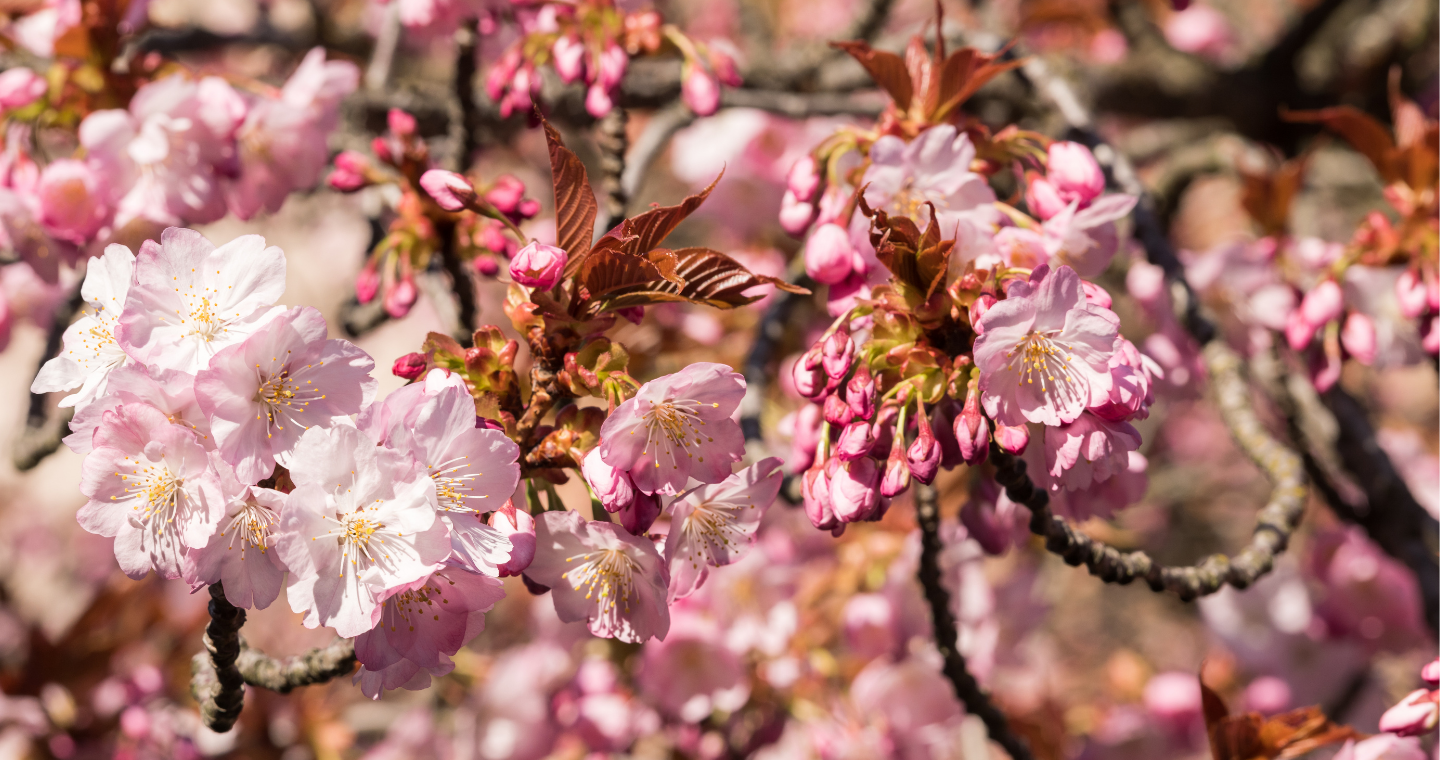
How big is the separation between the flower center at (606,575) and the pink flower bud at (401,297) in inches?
24.4

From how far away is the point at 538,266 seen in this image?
94 cm

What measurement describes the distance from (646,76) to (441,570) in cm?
166

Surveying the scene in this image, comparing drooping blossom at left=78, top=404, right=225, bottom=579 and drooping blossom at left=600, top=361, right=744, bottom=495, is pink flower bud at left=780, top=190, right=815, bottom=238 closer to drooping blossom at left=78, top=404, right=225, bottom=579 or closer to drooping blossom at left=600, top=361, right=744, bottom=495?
drooping blossom at left=600, top=361, right=744, bottom=495

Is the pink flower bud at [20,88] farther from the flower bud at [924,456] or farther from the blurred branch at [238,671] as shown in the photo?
the flower bud at [924,456]

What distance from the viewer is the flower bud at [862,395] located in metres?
0.99

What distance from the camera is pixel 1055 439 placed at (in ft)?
3.25

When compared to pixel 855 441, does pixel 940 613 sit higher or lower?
lower

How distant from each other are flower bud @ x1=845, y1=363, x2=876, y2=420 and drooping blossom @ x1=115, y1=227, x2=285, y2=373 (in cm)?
63

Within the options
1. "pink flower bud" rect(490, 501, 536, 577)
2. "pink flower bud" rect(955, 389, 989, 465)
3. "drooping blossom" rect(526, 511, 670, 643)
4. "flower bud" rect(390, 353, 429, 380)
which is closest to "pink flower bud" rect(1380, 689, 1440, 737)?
"pink flower bud" rect(955, 389, 989, 465)

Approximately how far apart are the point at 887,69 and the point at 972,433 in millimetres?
568

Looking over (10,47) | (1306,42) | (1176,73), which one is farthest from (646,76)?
(1306,42)

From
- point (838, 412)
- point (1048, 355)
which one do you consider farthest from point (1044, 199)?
point (838, 412)

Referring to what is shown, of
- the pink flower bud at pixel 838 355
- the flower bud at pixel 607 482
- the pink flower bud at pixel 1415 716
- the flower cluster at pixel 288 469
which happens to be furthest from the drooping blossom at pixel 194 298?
the pink flower bud at pixel 1415 716

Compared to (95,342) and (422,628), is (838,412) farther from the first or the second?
(95,342)
